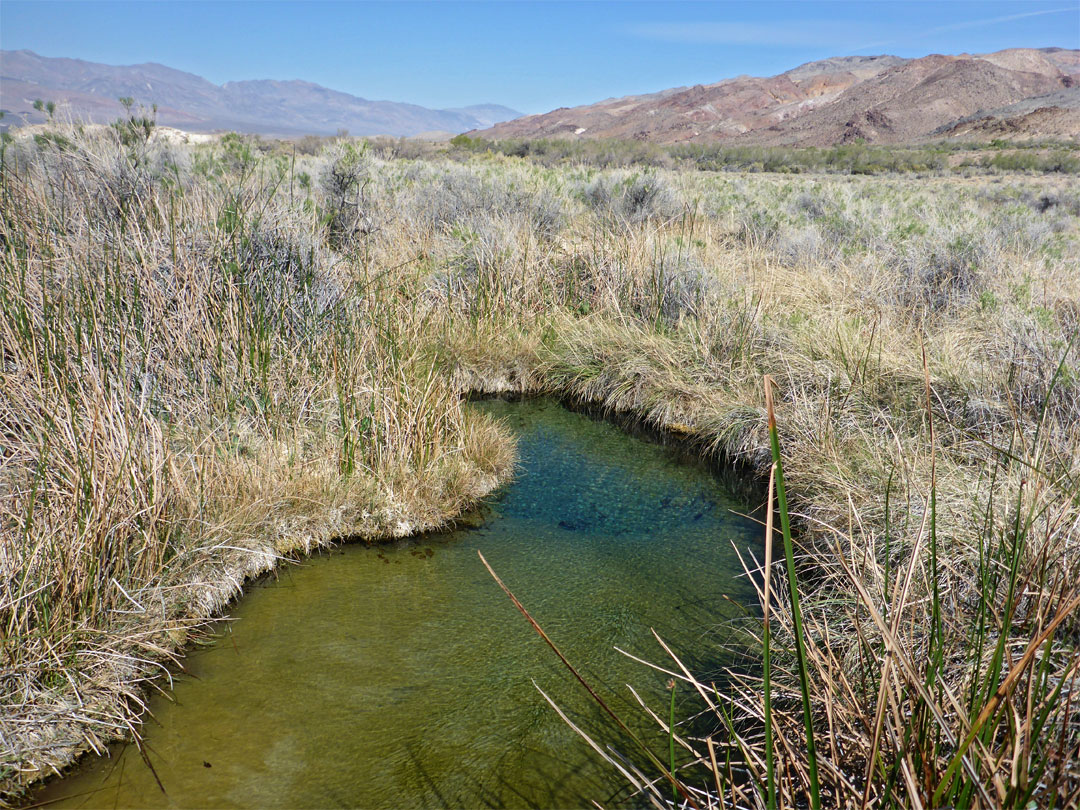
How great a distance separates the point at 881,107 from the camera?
75.1 m

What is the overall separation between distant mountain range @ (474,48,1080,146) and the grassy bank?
5377 cm

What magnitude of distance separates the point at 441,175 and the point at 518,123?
156008 mm

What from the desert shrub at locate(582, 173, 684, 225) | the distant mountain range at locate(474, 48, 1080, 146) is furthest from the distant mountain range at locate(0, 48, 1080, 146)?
the desert shrub at locate(582, 173, 684, 225)

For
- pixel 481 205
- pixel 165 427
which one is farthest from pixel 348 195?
pixel 165 427

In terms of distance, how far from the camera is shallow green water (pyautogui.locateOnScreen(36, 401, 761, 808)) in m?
2.27

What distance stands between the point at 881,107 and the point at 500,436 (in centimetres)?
8820

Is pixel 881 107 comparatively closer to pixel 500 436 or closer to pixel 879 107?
pixel 879 107

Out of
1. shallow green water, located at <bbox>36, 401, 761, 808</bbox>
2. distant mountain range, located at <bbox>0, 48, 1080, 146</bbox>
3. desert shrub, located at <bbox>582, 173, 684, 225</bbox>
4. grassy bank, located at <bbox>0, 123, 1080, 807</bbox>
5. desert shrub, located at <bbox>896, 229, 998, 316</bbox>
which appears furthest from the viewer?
distant mountain range, located at <bbox>0, 48, 1080, 146</bbox>

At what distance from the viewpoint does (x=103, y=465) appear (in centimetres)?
269

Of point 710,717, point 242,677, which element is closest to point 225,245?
point 242,677

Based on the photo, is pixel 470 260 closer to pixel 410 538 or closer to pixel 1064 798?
pixel 410 538

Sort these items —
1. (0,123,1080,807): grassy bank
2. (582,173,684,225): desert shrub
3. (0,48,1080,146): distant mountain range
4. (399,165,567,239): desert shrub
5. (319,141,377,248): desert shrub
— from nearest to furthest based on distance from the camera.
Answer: (0,123,1080,807): grassy bank
(319,141,377,248): desert shrub
(399,165,567,239): desert shrub
(582,173,684,225): desert shrub
(0,48,1080,146): distant mountain range

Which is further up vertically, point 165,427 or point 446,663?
point 165,427

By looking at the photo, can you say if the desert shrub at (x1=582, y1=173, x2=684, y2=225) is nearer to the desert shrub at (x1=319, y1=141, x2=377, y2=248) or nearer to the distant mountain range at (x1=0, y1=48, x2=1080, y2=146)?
the desert shrub at (x1=319, y1=141, x2=377, y2=248)
